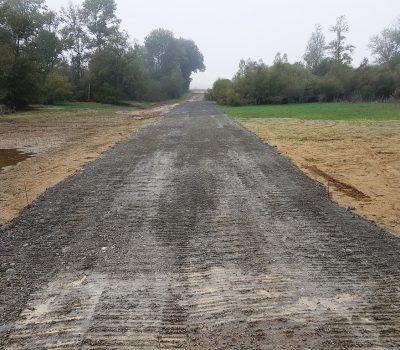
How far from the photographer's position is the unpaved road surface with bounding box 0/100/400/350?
3.36 m

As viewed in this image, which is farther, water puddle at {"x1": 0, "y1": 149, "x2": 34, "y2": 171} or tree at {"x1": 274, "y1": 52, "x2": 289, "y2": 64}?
tree at {"x1": 274, "y1": 52, "x2": 289, "y2": 64}

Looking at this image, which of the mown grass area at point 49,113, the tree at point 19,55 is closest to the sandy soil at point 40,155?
the mown grass area at point 49,113

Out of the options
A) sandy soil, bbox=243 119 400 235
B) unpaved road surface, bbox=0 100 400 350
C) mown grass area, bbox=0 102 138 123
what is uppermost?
mown grass area, bbox=0 102 138 123

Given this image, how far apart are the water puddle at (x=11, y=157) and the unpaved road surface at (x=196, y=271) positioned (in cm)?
515

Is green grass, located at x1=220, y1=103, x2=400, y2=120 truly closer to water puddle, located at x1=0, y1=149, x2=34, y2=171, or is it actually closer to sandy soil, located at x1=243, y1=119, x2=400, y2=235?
sandy soil, located at x1=243, y1=119, x2=400, y2=235

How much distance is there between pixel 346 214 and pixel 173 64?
69353 millimetres

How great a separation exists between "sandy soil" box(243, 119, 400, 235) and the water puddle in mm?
8321

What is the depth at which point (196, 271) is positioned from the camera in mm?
4457

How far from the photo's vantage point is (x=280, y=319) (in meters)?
3.52

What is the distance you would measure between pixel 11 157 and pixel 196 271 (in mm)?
10817

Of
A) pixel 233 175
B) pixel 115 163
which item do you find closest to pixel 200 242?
pixel 233 175

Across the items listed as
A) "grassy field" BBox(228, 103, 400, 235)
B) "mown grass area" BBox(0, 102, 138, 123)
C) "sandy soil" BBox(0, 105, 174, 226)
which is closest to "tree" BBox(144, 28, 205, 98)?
"mown grass area" BBox(0, 102, 138, 123)

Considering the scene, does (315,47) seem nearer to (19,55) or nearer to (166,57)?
(166,57)

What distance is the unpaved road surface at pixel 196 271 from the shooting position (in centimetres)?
336
